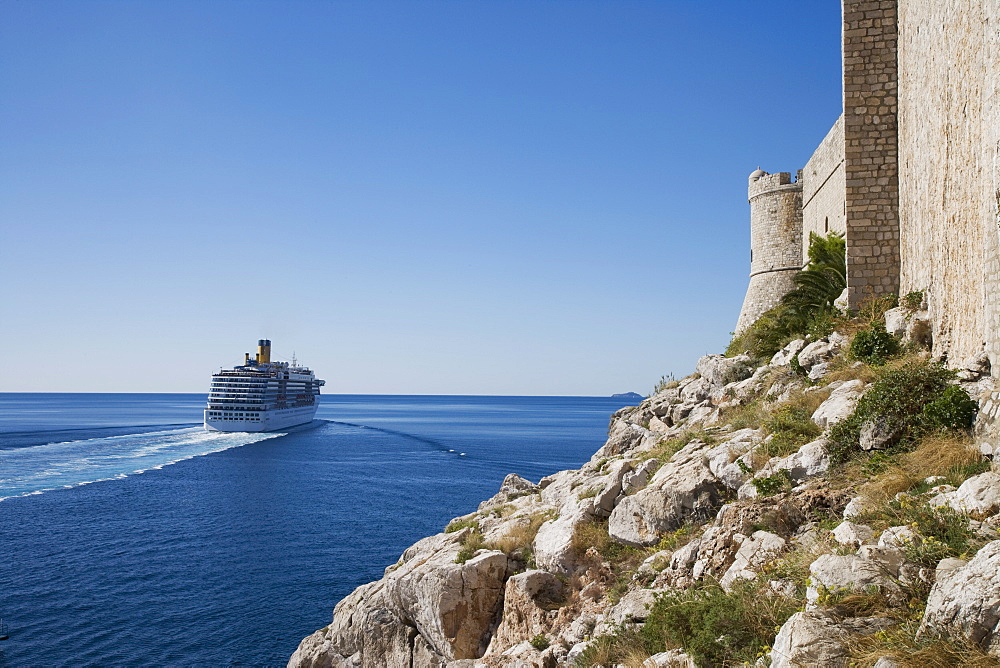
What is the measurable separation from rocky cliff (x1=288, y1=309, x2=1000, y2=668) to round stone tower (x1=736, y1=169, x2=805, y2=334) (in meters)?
8.89

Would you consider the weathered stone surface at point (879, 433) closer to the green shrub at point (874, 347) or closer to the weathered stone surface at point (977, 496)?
the weathered stone surface at point (977, 496)

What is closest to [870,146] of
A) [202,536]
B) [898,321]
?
[898,321]

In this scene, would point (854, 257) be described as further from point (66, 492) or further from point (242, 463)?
point (242, 463)

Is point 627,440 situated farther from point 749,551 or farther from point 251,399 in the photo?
point 251,399

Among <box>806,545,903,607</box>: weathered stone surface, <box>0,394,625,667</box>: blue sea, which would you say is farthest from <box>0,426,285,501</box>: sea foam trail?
<box>806,545,903,607</box>: weathered stone surface

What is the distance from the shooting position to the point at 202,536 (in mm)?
26969

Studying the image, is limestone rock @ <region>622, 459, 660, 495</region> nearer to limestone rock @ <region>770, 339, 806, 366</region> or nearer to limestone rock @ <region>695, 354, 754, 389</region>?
limestone rock @ <region>770, 339, 806, 366</region>

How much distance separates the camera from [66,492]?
112ft

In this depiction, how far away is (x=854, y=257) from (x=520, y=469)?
110 ft

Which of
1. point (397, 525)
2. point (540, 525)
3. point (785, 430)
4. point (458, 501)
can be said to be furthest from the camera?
point (458, 501)

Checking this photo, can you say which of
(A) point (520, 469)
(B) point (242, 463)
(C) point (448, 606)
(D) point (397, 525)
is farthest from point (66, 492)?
(C) point (448, 606)

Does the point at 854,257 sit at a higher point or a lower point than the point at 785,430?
higher

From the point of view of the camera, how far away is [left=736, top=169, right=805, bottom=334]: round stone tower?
1997cm

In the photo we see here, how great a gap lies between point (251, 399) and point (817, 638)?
231 ft
